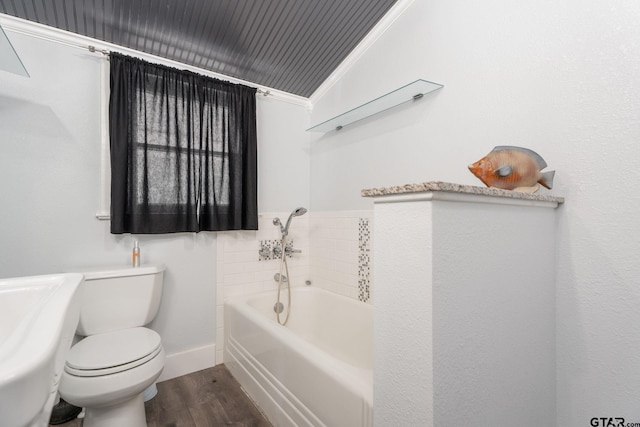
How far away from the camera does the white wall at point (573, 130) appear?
0.94 m

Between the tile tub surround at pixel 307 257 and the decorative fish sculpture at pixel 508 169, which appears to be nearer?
the decorative fish sculpture at pixel 508 169

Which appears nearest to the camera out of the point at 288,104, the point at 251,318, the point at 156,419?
the point at 156,419

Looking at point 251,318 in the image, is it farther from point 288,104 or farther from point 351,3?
point 351,3

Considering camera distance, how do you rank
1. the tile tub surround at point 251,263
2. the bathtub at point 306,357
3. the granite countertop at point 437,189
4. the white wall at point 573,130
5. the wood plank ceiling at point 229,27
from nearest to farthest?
the granite countertop at point 437,189 → the white wall at point 573,130 → the bathtub at point 306,357 → the wood plank ceiling at point 229,27 → the tile tub surround at point 251,263

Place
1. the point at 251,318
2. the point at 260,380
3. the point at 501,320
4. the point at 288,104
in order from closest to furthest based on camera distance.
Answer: the point at 501,320 < the point at 260,380 < the point at 251,318 < the point at 288,104

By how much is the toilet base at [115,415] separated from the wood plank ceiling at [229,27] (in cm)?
193

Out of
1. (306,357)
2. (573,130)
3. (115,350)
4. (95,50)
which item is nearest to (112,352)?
(115,350)

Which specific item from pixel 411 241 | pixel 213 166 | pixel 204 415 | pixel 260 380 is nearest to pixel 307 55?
pixel 213 166

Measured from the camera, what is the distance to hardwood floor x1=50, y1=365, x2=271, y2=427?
1.50 meters

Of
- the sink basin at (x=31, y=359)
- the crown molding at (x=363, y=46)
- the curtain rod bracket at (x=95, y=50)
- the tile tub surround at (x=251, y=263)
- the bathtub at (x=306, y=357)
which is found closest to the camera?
the sink basin at (x=31, y=359)

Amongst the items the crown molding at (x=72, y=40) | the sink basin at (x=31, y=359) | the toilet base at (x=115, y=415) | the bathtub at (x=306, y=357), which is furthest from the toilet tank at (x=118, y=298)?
the crown molding at (x=72, y=40)

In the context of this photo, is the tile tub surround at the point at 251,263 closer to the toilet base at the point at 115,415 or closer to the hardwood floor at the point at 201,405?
the hardwood floor at the point at 201,405

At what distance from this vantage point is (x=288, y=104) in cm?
240

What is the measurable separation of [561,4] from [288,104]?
1.78m
